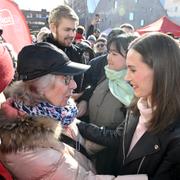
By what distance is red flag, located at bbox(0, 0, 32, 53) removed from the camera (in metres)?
4.39

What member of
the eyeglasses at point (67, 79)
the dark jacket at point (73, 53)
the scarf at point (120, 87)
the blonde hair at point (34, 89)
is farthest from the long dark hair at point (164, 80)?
the dark jacket at point (73, 53)

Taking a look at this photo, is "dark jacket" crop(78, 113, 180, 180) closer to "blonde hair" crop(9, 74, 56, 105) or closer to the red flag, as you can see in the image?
"blonde hair" crop(9, 74, 56, 105)

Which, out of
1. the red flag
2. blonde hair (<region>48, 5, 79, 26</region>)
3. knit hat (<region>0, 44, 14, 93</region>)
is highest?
knit hat (<region>0, 44, 14, 93</region>)

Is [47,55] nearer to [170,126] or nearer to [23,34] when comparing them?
[170,126]

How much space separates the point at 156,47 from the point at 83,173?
0.82m

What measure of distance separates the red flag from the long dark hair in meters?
2.68

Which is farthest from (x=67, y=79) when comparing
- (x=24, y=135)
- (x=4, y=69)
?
(x=4, y=69)

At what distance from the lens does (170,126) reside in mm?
1964

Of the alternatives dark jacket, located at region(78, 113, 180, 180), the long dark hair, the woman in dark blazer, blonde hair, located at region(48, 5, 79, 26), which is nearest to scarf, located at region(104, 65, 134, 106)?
dark jacket, located at region(78, 113, 180, 180)

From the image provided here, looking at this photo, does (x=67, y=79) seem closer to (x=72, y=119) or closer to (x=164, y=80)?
(x=72, y=119)

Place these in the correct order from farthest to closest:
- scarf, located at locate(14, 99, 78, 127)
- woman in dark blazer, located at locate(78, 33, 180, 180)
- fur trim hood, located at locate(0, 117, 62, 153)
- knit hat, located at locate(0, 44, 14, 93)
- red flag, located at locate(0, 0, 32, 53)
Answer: red flag, located at locate(0, 0, 32, 53) → woman in dark blazer, located at locate(78, 33, 180, 180) → scarf, located at locate(14, 99, 78, 127) → fur trim hood, located at locate(0, 117, 62, 153) → knit hat, located at locate(0, 44, 14, 93)

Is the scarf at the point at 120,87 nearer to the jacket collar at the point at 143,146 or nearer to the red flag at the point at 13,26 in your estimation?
the jacket collar at the point at 143,146

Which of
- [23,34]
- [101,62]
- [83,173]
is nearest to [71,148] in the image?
[83,173]

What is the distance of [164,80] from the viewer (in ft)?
6.41
